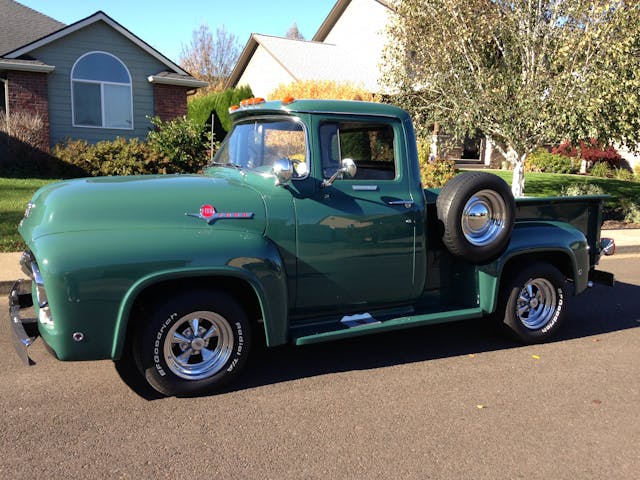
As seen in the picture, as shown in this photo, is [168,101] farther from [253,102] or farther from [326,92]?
[253,102]

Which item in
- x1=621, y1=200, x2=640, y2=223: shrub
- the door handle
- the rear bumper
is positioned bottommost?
the rear bumper

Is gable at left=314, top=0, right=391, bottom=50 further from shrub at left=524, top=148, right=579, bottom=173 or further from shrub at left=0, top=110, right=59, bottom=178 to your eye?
shrub at left=0, top=110, right=59, bottom=178

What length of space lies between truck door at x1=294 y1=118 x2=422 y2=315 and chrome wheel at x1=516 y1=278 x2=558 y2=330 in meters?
1.25

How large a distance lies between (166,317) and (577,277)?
3.84 m

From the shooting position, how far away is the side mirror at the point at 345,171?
165 inches

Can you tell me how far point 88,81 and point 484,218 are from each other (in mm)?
16114

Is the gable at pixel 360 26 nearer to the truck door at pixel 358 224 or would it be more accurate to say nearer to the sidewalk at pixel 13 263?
the sidewalk at pixel 13 263

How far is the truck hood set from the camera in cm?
371

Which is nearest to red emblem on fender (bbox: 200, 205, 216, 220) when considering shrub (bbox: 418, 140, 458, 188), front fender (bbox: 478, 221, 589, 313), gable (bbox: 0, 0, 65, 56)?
front fender (bbox: 478, 221, 589, 313)

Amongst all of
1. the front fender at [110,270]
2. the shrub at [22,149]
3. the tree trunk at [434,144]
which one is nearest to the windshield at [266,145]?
the front fender at [110,270]

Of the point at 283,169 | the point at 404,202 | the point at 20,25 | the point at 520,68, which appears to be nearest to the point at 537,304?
the point at 404,202

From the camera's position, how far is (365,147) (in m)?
4.77

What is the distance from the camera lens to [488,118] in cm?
1323

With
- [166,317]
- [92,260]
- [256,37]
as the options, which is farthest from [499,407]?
[256,37]
